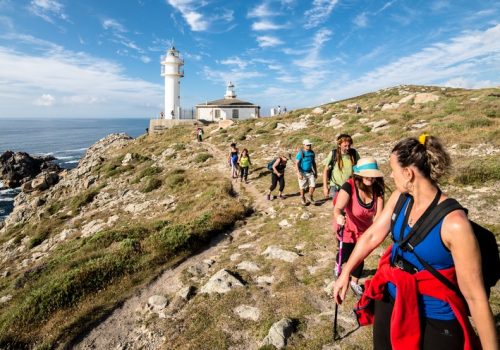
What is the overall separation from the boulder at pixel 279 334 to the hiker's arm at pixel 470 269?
3.22 m

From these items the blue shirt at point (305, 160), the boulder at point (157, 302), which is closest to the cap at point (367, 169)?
the boulder at point (157, 302)

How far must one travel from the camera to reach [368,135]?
Result: 22047mm

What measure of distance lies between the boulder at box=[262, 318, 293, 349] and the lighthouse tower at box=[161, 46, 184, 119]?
199 feet

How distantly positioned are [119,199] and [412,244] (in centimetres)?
2036

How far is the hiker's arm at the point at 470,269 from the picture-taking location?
1986 mm

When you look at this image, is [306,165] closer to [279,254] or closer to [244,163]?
[279,254]

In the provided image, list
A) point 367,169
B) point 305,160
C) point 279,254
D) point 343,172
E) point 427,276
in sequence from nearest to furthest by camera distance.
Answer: point 427,276
point 367,169
point 343,172
point 279,254
point 305,160

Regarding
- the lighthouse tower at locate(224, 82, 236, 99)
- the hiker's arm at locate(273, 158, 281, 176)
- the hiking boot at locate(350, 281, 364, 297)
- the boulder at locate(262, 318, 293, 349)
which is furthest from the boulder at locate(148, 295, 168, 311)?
the lighthouse tower at locate(224, 82, 236, 99)

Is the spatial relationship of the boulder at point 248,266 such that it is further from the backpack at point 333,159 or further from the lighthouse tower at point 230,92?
the lighthouse tower at point 230,92

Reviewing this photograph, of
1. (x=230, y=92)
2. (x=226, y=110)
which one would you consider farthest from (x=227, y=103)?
(x=230, y=92)

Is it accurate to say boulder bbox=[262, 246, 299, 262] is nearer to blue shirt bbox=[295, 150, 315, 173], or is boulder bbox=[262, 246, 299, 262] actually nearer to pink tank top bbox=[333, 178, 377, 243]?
pink tank top bbox=[333, 178, 377, 243]

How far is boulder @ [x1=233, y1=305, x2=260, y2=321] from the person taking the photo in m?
5.61

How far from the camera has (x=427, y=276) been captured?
2.29 m

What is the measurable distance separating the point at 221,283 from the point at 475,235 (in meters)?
5.45
